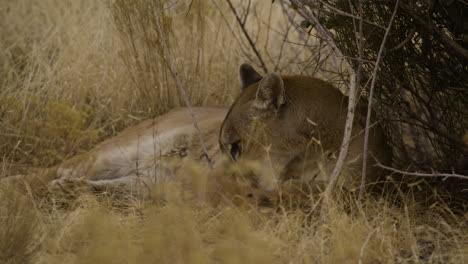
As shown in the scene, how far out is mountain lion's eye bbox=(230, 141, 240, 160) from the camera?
411 cm

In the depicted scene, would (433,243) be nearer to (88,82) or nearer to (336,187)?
(336,187)

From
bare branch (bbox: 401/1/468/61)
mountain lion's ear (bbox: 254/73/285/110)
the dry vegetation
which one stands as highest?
bare branch (bbox: 401/1/468/61)

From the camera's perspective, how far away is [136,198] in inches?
161

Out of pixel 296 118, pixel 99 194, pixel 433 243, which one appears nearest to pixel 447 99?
pixel 296 118

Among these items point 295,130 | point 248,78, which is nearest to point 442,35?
point 295,130

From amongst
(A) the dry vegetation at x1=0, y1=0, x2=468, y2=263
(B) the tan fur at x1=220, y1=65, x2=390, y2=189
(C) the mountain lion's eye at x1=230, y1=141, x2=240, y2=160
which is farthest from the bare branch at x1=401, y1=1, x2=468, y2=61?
(C) the mountain lion's eye at x1=230, y1=141, x2=240, y2=160

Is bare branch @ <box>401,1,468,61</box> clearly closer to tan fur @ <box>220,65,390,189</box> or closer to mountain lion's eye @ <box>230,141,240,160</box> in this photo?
tan fur @ <box>220,65,390,189</box>

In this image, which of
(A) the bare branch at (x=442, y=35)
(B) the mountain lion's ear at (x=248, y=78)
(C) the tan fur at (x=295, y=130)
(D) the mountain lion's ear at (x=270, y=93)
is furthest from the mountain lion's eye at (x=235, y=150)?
(A) the bare branch at (x=442, y=35)

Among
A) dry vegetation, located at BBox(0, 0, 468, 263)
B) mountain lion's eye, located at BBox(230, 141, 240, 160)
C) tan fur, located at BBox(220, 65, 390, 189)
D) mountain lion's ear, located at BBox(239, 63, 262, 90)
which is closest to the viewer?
dry vegetation, located at BBox(0, 0, 468, 263)

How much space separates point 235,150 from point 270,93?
0.43 m

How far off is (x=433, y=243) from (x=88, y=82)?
148 inches

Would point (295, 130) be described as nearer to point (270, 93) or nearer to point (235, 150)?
point (270, 93)

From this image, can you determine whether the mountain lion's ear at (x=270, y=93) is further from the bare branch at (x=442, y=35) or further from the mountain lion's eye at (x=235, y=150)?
the bare branch at (x=442, y=35)

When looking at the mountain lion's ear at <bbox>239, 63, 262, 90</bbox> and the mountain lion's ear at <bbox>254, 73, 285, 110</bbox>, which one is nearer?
the mountain lion's ear at <bbox>254, 73, 285, 110</bbox>
